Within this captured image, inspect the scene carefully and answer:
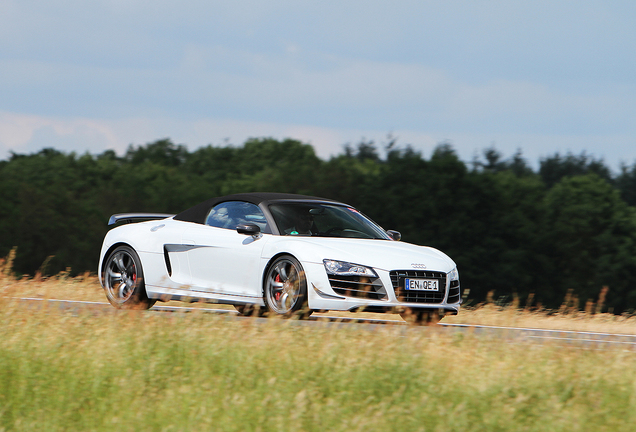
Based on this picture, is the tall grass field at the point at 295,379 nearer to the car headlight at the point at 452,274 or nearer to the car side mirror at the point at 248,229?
the car headlight at the point at 452,274

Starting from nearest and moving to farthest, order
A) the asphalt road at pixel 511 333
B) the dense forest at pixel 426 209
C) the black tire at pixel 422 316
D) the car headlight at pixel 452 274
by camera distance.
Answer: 1. the asphalt road at pixel 511 333
2. the black tire at pixel 422 316
3. the car headlight at pixel 452 274
4. the dense forest at pixel 426 209

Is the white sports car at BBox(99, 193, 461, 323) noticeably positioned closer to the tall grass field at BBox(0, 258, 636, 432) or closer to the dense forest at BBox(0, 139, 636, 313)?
the tall grass field at BBox(0, 258, 636, 432)

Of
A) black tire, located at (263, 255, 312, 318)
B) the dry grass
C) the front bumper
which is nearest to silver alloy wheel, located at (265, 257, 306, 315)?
black tire, located at (263, 255, 312, 318)

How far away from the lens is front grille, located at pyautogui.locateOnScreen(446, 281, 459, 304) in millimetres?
9297

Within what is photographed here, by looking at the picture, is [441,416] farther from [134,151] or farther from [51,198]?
[134,151]

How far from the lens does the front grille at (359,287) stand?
8.65m

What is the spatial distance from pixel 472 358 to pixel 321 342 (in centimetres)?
122

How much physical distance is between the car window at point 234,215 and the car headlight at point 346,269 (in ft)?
4.29

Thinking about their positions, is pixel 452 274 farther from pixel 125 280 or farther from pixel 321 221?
pixel 125 280

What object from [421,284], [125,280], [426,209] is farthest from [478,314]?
[426,209]

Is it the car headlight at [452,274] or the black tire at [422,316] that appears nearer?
the black tire at [422,316]

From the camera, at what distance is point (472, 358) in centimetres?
633

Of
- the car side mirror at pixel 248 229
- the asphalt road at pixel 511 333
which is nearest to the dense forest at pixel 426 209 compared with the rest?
the asphalt road at pixel 511 333

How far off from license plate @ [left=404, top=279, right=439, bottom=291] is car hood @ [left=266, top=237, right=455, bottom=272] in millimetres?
140
